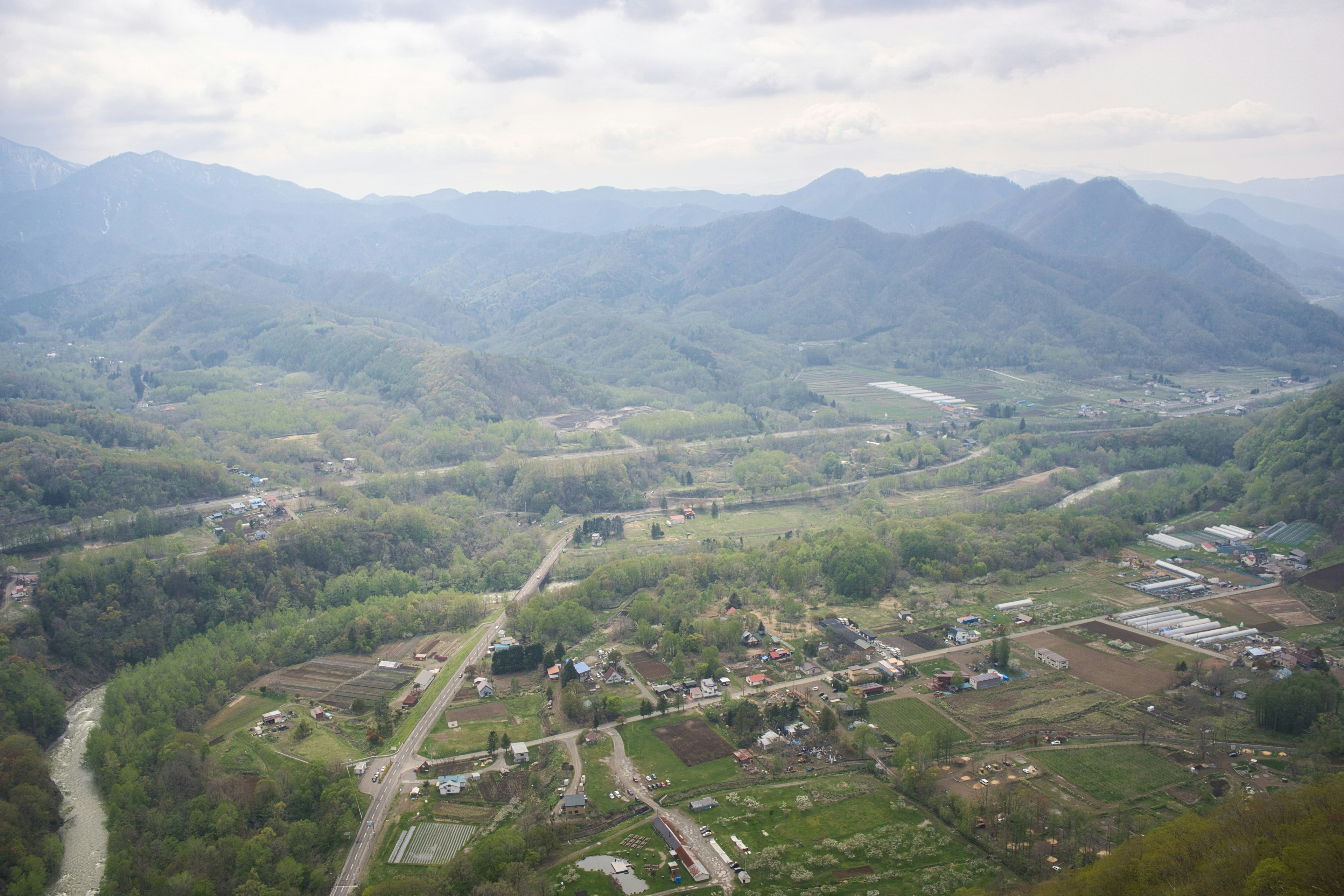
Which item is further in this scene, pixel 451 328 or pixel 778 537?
pixel 451 328

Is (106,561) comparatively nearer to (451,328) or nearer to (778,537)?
(778,537)

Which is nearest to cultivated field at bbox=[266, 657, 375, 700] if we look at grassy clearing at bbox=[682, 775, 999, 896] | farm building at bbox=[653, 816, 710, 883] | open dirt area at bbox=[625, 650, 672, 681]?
open dirt area at bbox=[625, 650, 672, 681]

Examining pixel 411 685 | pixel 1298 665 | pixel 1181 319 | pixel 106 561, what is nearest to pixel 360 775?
pixel 411 685

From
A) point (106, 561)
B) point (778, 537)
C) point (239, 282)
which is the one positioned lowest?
point (778, 537)

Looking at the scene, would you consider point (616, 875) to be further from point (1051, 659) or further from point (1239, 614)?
point (1239, 614)

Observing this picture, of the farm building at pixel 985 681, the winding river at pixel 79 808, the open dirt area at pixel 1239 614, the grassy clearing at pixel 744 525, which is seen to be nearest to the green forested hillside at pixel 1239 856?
the farm building at pixel 985 681

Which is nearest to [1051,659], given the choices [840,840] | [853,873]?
[840,840]
